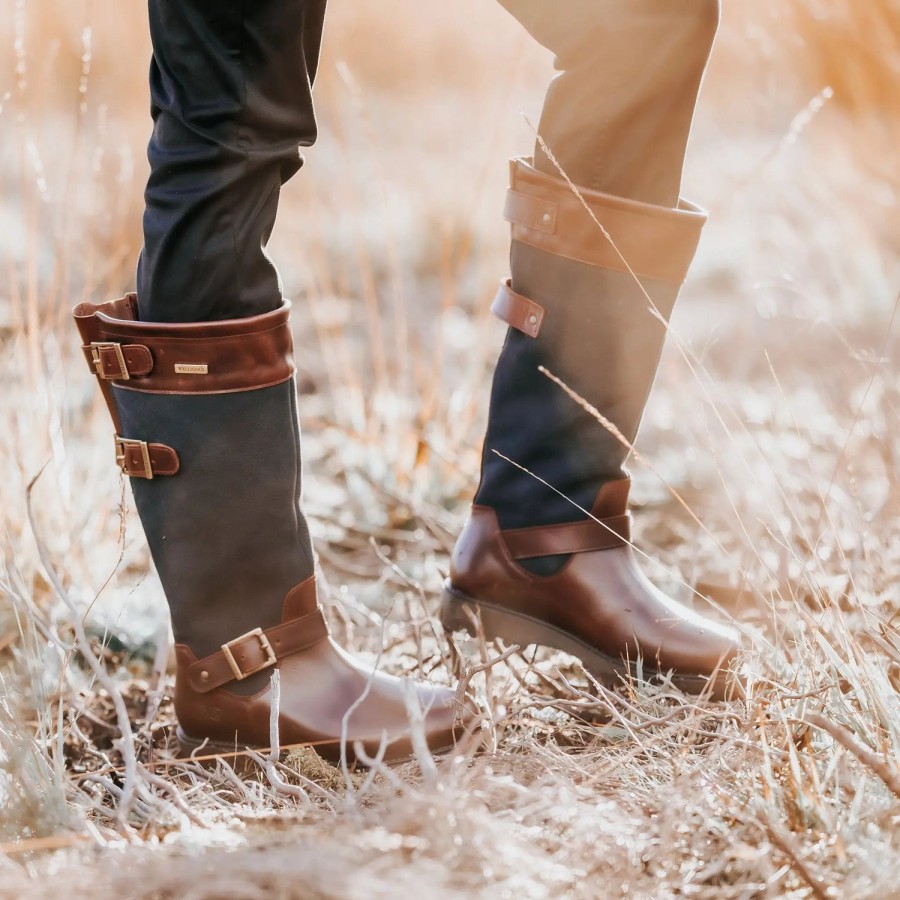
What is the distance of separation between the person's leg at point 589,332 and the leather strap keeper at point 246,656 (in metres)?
0.29

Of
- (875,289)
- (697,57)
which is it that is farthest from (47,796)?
(875,289)

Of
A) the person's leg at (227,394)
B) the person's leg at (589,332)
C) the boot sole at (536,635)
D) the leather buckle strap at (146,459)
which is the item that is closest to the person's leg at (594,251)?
the person's leg at (589,332)

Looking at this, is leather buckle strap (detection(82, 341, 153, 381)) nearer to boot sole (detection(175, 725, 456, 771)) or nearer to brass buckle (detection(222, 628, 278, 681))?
brass buckle (detection(222, 628, 278, 681))

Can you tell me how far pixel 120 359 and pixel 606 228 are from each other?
616 millimetres

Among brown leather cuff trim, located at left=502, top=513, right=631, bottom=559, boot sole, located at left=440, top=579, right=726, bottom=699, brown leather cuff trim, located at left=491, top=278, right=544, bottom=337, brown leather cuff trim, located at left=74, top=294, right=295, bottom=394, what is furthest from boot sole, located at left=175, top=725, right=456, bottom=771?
brown leather cuff trim, located at left=491, top=278, right=544, bottom=337

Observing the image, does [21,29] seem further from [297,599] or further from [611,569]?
[611,569]

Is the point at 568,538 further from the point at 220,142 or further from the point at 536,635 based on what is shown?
the point at 220,142

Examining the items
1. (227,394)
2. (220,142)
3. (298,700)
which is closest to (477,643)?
(298,700)

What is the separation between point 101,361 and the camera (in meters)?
1.24

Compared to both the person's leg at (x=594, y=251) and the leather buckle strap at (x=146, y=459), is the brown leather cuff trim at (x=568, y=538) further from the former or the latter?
the leather buckle strap at (x=146, y=459)

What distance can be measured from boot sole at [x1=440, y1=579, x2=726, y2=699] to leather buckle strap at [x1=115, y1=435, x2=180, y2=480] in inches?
17.3

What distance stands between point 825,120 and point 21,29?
9.88ft

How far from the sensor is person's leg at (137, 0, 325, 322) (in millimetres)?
1146

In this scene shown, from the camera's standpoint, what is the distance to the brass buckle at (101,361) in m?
1.23
